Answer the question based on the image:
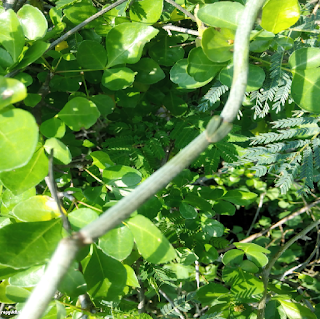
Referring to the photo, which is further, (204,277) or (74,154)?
(204,277)

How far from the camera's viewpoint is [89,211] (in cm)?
70

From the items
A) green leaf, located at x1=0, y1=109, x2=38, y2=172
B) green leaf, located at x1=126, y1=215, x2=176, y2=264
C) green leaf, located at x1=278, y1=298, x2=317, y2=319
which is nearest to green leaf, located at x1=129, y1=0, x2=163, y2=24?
green leaf, located at x1=0, y1=109, x2=38, y2=172

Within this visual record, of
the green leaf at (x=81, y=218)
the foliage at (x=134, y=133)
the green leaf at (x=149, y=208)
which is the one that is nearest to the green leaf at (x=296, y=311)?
the foliage at (x=134, y=133)

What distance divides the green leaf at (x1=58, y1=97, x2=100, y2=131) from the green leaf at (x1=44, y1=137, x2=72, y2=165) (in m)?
0.08

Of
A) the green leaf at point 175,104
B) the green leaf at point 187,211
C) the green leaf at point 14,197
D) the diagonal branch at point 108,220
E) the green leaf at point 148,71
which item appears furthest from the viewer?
the green leaf at point 175,104

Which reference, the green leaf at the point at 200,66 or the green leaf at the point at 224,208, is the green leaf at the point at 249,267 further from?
the green leaf at the point at 200,66

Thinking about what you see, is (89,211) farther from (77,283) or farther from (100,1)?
(100,1)

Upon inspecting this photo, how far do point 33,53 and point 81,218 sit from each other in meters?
0.46

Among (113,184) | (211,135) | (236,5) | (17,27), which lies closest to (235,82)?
(211,135)

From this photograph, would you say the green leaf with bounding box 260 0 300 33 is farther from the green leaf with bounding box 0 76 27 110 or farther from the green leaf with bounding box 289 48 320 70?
the green leaf with bounding box 0 76 27 110

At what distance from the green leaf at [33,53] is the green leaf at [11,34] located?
0.02 meters

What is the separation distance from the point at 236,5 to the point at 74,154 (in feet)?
2.93

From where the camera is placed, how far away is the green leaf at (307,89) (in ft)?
2.68

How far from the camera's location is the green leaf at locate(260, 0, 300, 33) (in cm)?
74
